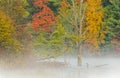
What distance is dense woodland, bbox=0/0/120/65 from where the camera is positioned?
2273 centimetres

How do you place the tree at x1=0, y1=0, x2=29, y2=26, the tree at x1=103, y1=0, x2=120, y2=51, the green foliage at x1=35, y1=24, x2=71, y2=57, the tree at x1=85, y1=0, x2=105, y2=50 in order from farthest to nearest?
1. the tree at x1=103, y1=0, x2=120, y2=51
2. the tree at x1=85, y1=0, x2=105, y2=50
3. the green foliage at x1=35, y1=24, x2=71, y2=57
4. the tree at x1=0, y1=0, x2=29, y2=26

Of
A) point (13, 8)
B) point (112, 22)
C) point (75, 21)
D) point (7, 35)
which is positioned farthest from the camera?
point (112, 22)

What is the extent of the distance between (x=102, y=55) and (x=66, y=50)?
3.77 metres

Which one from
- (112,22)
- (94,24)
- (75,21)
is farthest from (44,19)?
(112,22)

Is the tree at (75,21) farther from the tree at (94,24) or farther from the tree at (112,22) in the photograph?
the tree at (112,22)

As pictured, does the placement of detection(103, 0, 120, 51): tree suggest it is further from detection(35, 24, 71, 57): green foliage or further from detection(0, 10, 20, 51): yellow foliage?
detection(0, 10, 20, 51): yellow foliage

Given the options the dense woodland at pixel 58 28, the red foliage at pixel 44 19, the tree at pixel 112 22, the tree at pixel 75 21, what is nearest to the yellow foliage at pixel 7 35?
the dense woodland at pixel 58 28

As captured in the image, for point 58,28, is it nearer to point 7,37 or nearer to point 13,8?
point 13,8

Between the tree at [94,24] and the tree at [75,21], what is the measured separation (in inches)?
14.2

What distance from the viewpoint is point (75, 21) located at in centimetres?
2538

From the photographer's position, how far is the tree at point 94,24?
87.8ft

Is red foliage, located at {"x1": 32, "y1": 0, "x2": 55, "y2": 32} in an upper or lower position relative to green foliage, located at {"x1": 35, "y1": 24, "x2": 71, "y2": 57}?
upper

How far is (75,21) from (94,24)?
230 centimetres

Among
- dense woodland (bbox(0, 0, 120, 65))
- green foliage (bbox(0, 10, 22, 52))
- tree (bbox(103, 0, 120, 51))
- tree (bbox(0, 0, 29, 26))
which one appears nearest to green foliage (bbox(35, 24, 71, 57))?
dense woodland (bbox(0, 0, 120, 65))
